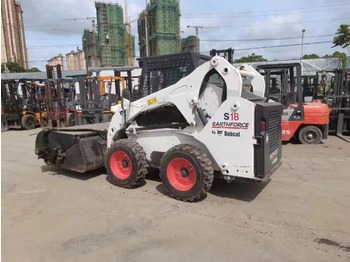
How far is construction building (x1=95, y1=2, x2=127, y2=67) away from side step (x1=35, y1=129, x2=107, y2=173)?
126 ft

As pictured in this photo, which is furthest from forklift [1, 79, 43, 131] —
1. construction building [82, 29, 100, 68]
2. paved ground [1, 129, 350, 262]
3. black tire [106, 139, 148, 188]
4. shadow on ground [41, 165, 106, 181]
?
construction building [82, 29, 100, 68]

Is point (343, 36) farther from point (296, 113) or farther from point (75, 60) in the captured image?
point (75, 60)

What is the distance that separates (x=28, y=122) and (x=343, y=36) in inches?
1151

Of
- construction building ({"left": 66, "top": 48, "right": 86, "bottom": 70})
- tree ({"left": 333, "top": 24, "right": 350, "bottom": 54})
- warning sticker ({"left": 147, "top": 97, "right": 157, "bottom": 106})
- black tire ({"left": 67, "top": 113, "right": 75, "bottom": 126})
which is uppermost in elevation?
construction building ({"left": 66, "top": 48, "right": 86, "bottom": 70})

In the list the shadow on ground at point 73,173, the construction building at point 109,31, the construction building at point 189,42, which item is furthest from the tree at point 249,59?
the shadow on ground at point 73,173

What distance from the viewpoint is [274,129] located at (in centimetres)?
482

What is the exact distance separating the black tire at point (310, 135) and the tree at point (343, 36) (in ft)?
83.9

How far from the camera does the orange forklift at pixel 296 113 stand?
9.07 m

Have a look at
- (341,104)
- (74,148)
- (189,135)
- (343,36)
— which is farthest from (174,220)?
(343,36)

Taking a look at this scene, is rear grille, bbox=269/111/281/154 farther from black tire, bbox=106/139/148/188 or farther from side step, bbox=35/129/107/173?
side step, bbox=35/129/107/173

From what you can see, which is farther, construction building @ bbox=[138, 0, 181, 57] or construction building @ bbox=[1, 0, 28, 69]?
construction building @ bbox=[1, 0, 28, 69]

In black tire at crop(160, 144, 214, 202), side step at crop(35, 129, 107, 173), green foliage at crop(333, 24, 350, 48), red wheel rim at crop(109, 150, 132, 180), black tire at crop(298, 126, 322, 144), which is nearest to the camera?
black tire at crop(160, 144, 214, 202)

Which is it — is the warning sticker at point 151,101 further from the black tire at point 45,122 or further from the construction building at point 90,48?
the construction building at point 90,48

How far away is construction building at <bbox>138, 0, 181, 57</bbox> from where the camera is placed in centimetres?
3666
